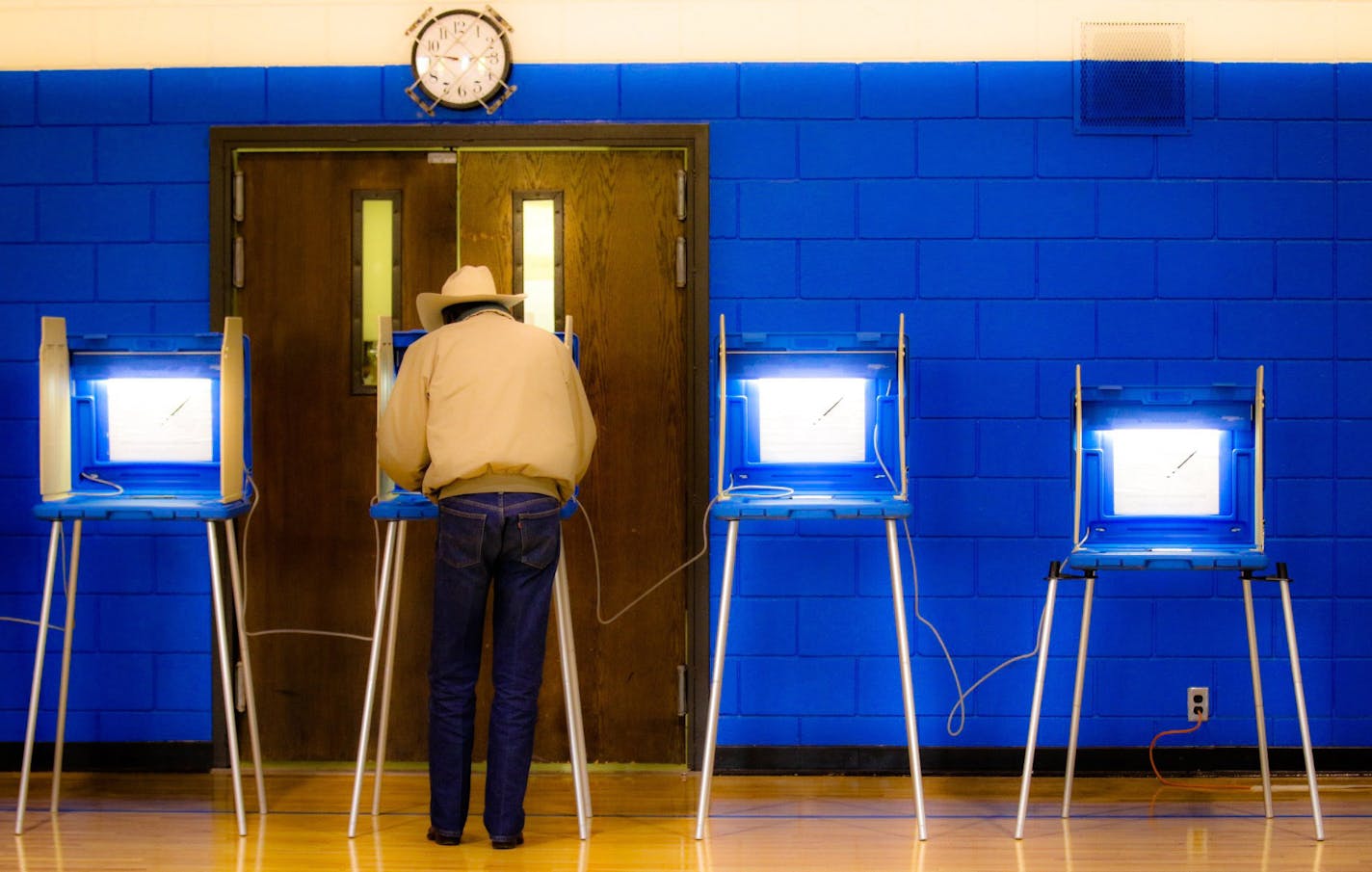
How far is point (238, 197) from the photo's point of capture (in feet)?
12.0

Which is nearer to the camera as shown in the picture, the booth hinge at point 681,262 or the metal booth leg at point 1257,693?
the metal booth leg at point 1257,693

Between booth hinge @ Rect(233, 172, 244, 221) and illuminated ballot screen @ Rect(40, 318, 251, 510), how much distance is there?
580 millimetres

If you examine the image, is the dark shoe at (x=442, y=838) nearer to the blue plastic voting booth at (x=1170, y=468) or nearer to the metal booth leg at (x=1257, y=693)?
the blue plastic voting booth at (x=1170, y=468)

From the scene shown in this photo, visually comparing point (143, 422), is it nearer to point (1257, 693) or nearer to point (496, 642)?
point (496, 642)

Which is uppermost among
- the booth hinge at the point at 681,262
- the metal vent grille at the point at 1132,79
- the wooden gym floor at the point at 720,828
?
the metal vent grille at the point at 1132,79

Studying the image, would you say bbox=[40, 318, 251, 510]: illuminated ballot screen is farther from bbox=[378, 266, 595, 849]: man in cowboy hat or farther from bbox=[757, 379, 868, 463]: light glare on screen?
bbox=[757, 379, 868, 463]: light glare on screen

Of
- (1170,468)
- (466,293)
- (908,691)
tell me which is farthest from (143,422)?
(1170,468)

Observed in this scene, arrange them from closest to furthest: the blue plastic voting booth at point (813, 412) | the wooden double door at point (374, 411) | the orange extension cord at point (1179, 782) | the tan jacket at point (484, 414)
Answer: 1. the tan jacket at point (484, 414)
2. the blue plastic voting booth at point (813, 412)
3. the orange extension cord at point (1179, 782)
4. the wooden double door at point (374, 411)

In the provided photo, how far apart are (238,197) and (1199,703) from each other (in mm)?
3079

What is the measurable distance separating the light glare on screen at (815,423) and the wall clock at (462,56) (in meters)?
1.26

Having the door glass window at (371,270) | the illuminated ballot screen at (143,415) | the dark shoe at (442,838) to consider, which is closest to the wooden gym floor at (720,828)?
the dark shoe at (442,838)

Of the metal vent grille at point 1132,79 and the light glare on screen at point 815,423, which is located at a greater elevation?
the metal vent grille at point 1132,79

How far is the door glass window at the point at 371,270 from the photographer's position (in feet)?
12.1

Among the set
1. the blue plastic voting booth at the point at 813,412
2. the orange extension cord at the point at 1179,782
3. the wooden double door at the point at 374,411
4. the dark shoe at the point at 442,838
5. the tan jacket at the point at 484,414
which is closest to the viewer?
the tan jacket at the point at 484,414
